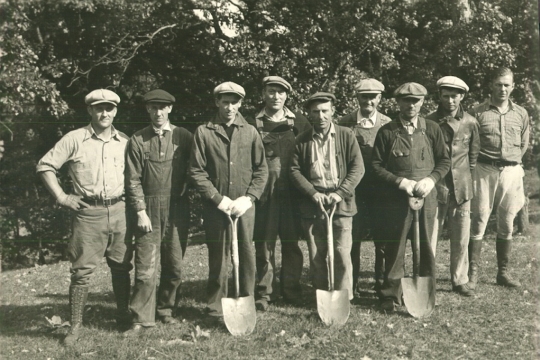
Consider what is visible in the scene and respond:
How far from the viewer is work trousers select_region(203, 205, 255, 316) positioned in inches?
225

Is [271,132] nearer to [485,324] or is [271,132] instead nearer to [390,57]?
[485,324]

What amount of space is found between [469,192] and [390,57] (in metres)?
7.68

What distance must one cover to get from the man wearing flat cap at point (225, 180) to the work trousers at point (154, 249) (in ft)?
0.99

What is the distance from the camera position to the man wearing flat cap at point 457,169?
6348 mm

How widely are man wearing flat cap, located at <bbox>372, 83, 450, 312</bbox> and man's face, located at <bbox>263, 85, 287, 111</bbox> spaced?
1.11 meters

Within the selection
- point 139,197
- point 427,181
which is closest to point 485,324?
point 427,181

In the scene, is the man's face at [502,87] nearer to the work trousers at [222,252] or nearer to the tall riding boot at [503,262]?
the tall riding boot at [503,262]

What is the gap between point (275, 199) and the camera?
6.19 meters

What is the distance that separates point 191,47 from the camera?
15.2 m

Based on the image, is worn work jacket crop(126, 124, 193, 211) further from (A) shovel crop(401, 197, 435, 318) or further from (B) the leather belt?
(A) shovel crop(401, 197, 435, 318)

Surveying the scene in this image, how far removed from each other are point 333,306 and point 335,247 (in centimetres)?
65

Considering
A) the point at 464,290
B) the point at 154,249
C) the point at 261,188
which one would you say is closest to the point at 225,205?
the point at 261,188

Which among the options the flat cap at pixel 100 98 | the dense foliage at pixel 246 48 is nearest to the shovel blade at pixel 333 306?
the flat cap at pixel 100 98

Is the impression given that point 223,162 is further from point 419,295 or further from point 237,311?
point 419,295
